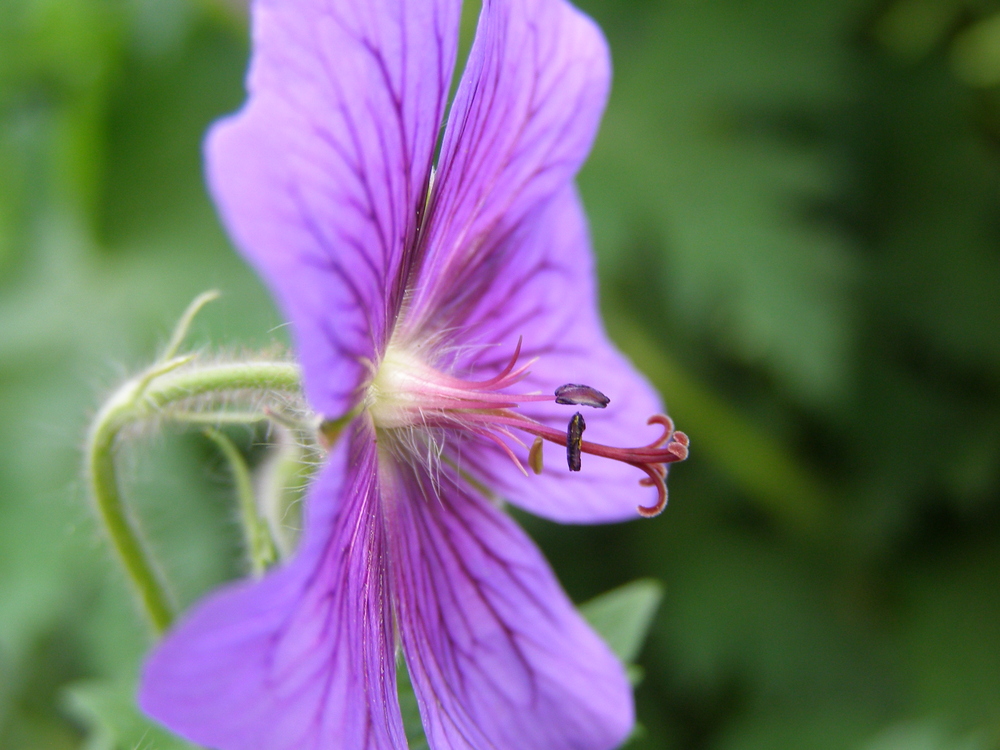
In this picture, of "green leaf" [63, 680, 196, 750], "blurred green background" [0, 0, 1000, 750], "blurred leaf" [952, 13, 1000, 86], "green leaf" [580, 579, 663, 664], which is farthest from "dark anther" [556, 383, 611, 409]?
"blurred leaf" [952, 13, 1000, 86]

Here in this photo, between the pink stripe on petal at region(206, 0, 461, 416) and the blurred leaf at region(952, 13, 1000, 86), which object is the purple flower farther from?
the blurred leaf at region(952, 13, 1000, 86)

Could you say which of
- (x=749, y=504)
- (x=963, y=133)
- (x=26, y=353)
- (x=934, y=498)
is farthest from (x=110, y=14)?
(x=934, y=498)

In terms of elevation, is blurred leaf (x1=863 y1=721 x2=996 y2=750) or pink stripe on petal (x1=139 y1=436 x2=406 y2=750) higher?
pink stripe on petal (x1=139 y1=436 x2=406 y2=750)

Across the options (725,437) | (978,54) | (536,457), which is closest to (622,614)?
(536,457)

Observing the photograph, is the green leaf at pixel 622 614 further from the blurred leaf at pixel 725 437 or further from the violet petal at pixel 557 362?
the blurred leaf at pixel 725 437

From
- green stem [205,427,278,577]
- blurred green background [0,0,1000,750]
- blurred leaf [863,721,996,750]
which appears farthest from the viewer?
blurred green background [0,0,1000,750]

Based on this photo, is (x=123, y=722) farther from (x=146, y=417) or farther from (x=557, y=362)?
(x=557, y=362)

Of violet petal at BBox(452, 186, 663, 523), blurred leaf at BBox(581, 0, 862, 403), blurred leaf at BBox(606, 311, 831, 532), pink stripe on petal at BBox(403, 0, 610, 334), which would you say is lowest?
blurred leaf at BBox(606, 311, 831, 532)

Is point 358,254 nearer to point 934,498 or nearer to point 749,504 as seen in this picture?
point 749,504
